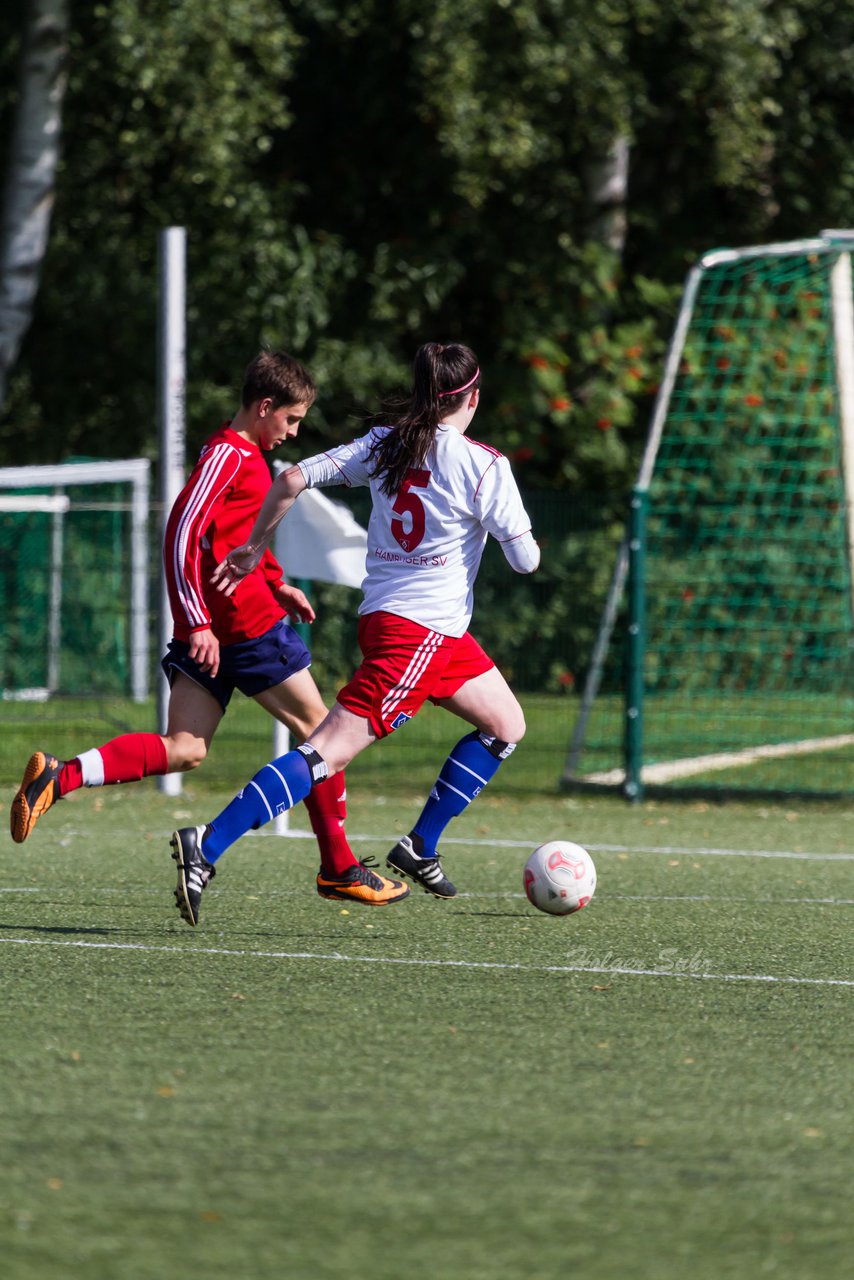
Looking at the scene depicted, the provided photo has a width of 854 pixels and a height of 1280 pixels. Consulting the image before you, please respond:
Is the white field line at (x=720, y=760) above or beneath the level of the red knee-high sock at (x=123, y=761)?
beneath

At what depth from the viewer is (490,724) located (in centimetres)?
647

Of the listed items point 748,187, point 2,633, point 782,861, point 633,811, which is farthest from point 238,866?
point 748,187

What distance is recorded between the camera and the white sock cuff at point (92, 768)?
6.38 m

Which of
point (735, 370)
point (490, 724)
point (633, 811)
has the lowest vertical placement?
point (633, 811)

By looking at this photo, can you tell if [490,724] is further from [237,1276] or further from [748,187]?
[748,187]

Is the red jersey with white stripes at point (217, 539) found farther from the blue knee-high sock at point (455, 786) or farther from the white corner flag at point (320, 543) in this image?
the white corner flag at point (320, 543)

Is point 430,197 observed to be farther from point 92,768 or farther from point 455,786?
point 92,768

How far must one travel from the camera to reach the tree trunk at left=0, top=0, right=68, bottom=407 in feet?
52.7

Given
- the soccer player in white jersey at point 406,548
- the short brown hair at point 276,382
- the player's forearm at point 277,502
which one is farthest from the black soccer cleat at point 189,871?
the short brown hair at point 276,382

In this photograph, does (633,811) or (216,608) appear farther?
(633,811)

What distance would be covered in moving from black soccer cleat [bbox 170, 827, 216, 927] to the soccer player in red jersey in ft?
2.12

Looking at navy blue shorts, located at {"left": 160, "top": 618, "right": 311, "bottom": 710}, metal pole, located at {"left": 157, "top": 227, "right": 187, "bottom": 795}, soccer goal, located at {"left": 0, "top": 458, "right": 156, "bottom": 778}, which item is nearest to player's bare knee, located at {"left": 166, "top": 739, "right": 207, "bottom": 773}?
navy blue shorts, located at {"left": 160, "top": 618, "right": 311, "bottom": 710}

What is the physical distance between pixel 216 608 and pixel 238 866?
74.1 inches

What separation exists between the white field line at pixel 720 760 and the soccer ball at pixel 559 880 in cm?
498
